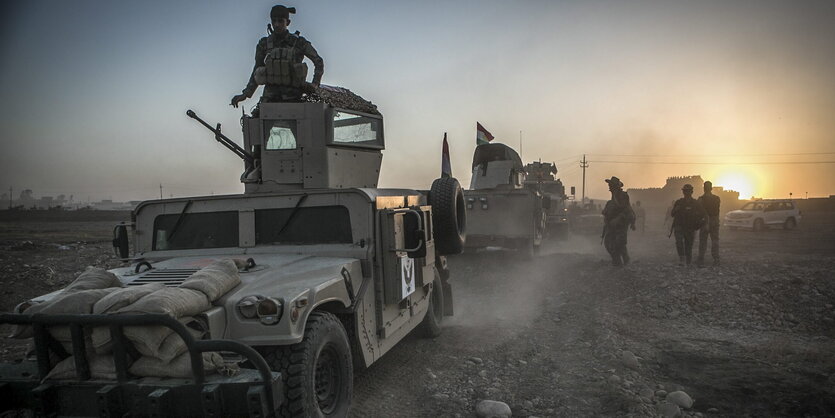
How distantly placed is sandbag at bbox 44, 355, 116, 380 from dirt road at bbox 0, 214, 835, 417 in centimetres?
178

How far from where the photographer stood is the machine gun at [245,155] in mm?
5719

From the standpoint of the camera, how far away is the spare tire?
502 centimetres

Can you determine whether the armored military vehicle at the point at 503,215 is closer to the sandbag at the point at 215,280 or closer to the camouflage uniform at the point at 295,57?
the camouflage uniform at the point at 295,57

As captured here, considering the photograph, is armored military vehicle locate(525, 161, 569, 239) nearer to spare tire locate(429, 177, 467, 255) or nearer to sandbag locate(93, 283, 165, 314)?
spare tire locate(429, 177, 467, 255)

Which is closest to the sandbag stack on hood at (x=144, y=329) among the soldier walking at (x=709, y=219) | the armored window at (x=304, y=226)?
the armored window at (x=304, y=226)

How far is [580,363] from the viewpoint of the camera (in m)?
4.87

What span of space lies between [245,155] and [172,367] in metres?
3.77

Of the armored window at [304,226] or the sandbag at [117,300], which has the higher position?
the armored window at [304,226]

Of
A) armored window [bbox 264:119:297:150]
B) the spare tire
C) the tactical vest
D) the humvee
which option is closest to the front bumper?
the humvee

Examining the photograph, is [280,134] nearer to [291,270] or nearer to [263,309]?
[291,270]

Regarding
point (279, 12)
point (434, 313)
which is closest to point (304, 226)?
point (434, 313)

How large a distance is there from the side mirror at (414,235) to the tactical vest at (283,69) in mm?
2735

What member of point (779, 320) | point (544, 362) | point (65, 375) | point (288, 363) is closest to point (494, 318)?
point (544, 362)

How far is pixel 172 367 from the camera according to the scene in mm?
2561
